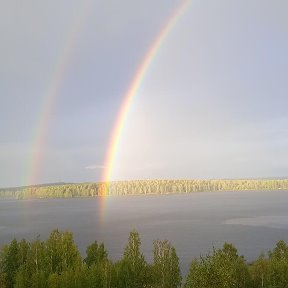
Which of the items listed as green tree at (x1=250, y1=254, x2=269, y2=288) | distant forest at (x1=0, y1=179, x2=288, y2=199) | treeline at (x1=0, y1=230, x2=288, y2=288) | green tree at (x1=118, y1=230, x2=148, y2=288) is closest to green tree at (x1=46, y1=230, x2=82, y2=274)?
treeline at (x1=0, y1=230, x2=288, y2=288)

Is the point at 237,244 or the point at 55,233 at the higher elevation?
the point at 55,233

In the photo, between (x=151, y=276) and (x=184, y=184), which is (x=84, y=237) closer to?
(x=151, y=276)

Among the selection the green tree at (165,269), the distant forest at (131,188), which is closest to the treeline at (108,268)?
the green tree at (165,269)

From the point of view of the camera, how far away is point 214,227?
61.1 meters

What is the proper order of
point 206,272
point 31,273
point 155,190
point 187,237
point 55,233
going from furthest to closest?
point 155,190, point 187,237, point 55,233, point 31,273, point 206,272

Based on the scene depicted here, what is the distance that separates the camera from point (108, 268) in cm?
2048

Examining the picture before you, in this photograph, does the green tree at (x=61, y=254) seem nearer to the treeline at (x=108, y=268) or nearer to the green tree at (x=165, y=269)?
the treeline at (x=108, y=268)

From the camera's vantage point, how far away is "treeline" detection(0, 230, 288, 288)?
1934 cm

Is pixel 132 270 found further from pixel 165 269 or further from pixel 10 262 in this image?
pixel 10 262

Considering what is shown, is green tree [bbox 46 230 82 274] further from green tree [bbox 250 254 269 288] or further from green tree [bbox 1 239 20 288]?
green tree [bbox 250 254 269 288]

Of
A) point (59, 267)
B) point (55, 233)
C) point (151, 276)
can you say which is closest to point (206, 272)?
point (151, 276)

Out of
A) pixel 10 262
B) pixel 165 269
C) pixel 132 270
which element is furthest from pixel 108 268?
pixel 10 262

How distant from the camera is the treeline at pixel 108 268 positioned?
19339mm

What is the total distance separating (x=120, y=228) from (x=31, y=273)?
39.8m
